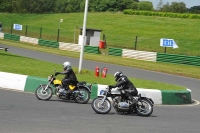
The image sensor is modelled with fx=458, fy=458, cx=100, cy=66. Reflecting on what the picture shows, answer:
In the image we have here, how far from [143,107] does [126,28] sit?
55.0 meters

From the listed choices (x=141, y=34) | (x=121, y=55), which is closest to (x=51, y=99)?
(x=121, y=55)

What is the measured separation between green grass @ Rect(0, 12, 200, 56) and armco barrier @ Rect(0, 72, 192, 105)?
31854 mm

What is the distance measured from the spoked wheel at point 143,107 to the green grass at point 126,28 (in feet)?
115

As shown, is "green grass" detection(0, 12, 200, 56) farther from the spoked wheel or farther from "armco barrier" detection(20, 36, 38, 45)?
the spoked wheel

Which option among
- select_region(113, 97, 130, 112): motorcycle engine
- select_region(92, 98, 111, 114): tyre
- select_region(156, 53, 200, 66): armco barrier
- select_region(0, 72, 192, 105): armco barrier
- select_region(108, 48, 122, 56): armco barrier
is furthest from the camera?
select_region(108, 48, 122, 56): armco barrier

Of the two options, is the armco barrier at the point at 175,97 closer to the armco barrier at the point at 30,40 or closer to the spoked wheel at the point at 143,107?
the spoked wheel at the point at 143,107

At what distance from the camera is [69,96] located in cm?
1375

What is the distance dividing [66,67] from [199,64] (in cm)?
2227

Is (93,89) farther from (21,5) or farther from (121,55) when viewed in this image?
(21,5)

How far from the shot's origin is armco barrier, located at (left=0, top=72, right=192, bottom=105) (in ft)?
48.6

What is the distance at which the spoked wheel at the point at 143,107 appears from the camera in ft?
40.4

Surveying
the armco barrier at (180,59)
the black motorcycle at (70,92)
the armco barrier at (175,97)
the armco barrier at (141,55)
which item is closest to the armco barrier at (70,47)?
the armco barrier at (141,55)

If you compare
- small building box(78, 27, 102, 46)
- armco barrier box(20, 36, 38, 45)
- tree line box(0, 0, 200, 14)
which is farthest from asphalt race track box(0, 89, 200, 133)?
tree line box(0, 0, 200, 14)

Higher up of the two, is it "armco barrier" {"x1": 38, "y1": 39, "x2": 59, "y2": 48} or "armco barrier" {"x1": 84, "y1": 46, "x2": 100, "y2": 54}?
"armco barrier" {"x1": 38, "y1": 39, "x2": 59, "y2": 48}
